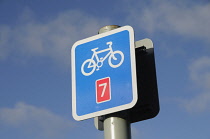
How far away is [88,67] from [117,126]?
1.92 feet

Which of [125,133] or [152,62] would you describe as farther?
[152,62]

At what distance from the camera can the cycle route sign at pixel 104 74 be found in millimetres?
3299

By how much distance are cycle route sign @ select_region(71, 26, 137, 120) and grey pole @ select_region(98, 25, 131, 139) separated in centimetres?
7

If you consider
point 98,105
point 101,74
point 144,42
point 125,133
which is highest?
point 144,42

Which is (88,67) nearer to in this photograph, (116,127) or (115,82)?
(115,82)

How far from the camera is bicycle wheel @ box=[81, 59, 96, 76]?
3552 millimetres

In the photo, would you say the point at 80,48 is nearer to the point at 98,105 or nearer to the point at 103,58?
the point at 103,58

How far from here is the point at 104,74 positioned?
11.3ft

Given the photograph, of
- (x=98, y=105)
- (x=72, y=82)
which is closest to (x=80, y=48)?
(x=72, y=82)

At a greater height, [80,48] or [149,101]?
[80,48]

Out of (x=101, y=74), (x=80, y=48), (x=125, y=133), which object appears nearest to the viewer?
(x=125, y=133)

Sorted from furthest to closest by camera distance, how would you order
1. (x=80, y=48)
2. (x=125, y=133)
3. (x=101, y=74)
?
(x=80, y=48), (x=101, y=74), (x=125, y=133)

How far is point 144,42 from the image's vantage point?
3662 millimetres

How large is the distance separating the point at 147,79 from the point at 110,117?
1.33 feet
